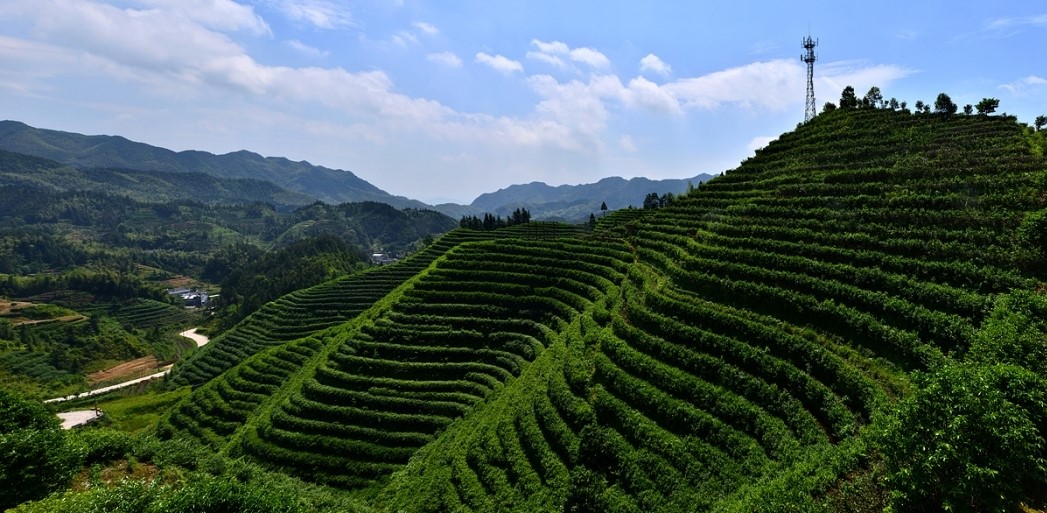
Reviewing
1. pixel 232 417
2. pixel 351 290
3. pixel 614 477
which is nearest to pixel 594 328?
pixel 614 477

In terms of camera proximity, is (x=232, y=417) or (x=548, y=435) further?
(x=232, y=417)

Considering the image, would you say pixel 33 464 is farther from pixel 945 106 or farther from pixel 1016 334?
pixel 945 106

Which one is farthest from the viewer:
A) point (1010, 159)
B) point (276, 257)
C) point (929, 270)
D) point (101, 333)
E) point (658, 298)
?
point (276, 257)

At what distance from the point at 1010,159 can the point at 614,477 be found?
37729 mm

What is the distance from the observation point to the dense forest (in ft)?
48.5

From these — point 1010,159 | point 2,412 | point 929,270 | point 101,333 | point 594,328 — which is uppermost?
point 1010,159

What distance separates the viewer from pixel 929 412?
13250mm

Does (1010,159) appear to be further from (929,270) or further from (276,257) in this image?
(276,257)

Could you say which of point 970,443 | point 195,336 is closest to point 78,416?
point 195,336

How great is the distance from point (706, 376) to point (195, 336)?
138705 mm

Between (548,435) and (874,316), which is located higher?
(874,316)

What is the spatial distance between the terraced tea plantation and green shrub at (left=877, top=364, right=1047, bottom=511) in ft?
4.90

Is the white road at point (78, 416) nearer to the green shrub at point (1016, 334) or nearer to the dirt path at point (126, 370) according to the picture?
the dirt path at point (126, 370)

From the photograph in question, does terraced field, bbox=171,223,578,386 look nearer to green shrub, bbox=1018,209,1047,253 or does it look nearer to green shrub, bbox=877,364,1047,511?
green shrub, bbox=1018,209,1047,253
